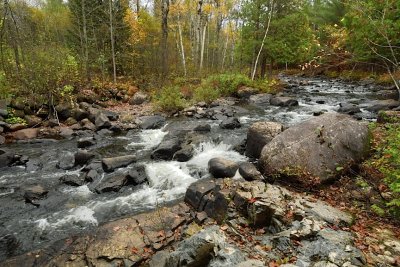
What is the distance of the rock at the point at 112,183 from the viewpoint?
7.45 meters

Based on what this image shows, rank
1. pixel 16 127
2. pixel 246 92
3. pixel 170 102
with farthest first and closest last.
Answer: pixel 246 92 < pixel 170 102 < pixel 16 127

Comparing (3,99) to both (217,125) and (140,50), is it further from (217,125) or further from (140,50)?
(140,50)

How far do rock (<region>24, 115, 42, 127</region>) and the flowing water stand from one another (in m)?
1.66

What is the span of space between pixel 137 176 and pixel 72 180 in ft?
5.75

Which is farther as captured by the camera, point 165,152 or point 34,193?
point 165,152

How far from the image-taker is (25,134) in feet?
37.7

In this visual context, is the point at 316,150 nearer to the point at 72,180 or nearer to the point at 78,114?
the point at 72,180

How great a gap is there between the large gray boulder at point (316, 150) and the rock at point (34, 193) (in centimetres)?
556

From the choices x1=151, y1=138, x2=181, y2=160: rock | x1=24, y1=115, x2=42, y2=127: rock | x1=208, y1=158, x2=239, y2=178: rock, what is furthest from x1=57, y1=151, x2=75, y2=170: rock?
x1=208, y1=158, x2=239, y2=178: rock

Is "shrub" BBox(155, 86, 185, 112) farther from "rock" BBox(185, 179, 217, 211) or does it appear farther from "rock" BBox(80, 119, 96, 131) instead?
"rock" BBox(185, 179, 217, 211)

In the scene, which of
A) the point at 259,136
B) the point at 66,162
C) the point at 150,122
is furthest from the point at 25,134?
the point at 259,136

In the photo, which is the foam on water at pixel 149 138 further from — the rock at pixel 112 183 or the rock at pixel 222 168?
the rock at pixel 222 168

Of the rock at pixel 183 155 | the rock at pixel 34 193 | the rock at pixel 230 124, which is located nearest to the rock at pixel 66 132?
the rock at pixel 34 193

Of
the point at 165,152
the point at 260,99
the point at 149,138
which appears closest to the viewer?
the point at 165,152
